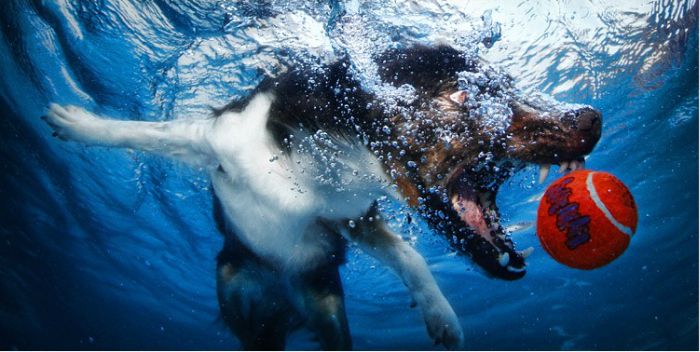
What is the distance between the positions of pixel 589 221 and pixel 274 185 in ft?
8.55

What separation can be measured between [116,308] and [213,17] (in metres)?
27.0

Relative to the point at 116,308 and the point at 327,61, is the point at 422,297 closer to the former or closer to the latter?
the point at 327,61

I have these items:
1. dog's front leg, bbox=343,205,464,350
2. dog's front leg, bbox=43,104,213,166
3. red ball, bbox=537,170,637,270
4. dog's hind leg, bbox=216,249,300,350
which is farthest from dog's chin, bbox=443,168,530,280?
dog's front leg, bbox=43,104,213,166

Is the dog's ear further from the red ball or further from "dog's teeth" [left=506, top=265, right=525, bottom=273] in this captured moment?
"dog's teeth" [left=506, top=265, right=525, bottom=273]

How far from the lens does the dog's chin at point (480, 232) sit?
2.57 m

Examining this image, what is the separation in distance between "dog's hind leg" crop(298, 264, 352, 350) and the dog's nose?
115 inches

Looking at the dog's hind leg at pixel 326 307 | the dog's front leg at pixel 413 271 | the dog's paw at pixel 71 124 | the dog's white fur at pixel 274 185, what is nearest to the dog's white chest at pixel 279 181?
the dog's white fur at pixel 274 185

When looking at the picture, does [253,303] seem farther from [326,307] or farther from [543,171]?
[543,171]

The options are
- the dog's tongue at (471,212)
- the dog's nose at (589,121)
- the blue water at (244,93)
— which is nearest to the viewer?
the dog's nose at (589,121)

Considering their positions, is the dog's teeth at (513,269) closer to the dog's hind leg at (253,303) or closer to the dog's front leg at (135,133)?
the dog's hind leg at (253,303)

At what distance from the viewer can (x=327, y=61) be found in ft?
13.8

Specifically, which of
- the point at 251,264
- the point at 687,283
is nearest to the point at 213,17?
the point at 251,264

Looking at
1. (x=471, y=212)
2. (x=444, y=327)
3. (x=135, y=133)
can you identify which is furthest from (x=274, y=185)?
(x=444, y=327)

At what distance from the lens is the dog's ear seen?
2.86 m
